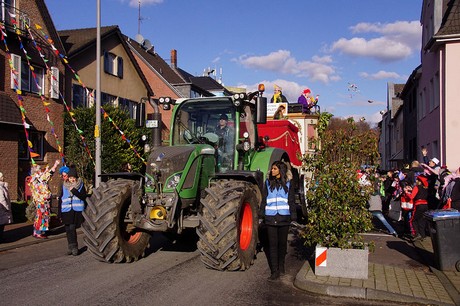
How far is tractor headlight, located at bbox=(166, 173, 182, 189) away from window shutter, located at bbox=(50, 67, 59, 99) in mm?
14979

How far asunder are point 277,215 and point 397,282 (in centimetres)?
197

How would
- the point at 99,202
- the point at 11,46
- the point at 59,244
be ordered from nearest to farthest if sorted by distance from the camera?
the point at 99,202 → the point at 59,244 → the point at 11,46

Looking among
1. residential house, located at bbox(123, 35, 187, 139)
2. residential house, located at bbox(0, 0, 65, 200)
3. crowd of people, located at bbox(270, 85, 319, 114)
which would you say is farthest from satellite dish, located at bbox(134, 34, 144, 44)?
crowd of people, located at bbox(270, 85, 319, 114)

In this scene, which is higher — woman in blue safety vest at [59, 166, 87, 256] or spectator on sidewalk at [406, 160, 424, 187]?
spectator on sidewalk at [406, 160, 424, 187]

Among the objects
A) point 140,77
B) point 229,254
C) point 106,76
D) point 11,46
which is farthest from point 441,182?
point 140,77

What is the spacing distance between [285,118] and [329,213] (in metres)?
6.63

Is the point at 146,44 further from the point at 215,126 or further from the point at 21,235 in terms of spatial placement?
the point at 215,126

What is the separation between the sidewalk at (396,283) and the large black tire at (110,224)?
2.90 m

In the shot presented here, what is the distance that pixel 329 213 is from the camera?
7.05 meters

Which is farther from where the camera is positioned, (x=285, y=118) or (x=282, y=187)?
(x=285, y=118)

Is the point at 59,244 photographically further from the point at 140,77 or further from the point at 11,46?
the point at 140,77

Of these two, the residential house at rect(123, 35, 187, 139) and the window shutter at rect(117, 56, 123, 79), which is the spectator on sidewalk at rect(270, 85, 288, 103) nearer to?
the window shutter at rect(117, 56, 123, 79)

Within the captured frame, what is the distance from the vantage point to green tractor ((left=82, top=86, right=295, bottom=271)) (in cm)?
698

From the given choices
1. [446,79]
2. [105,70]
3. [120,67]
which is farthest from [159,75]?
[446,79]
